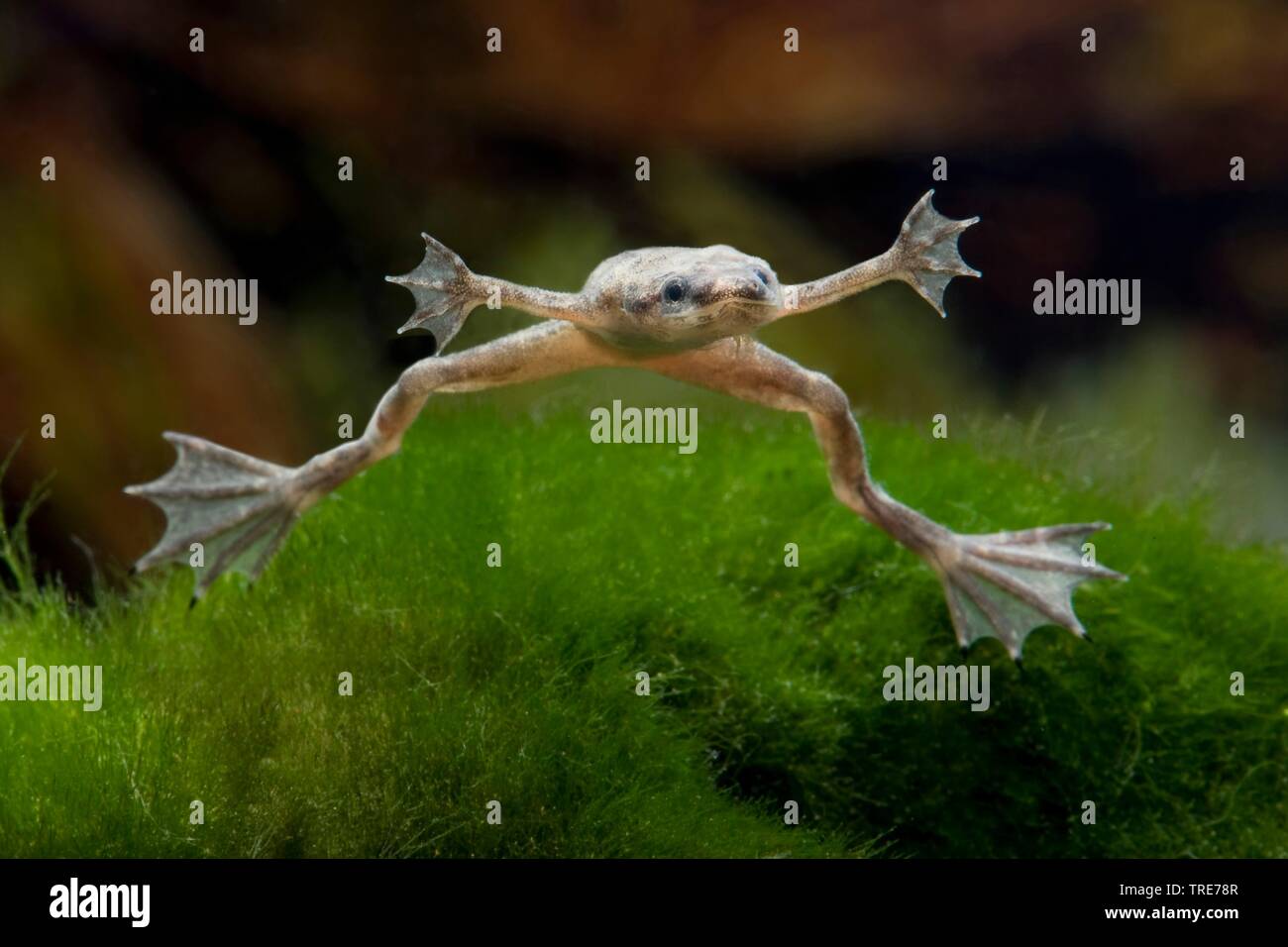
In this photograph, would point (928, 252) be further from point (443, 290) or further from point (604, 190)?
point (604, 190)

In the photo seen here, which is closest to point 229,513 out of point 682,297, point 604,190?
point 682,297

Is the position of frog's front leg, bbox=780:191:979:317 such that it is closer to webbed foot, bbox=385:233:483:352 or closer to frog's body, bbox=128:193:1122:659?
frog's body, bbox=128:193:1122:659

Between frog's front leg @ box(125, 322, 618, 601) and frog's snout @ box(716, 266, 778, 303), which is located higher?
frog's snout @ box(716, 266, 778, 303)

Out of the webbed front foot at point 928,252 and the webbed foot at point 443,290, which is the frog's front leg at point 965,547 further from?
the webbed foot at point 443,290

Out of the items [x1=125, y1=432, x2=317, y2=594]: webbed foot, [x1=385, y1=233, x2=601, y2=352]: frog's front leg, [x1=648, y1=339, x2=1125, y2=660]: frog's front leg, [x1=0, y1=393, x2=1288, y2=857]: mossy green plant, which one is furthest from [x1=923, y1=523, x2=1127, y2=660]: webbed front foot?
[x1=125, y1=432, x2=317, y2=594]: webbed foot
